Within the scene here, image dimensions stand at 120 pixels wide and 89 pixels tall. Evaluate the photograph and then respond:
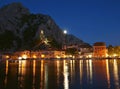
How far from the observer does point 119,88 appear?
46.1 m

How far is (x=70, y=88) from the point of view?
4753cm

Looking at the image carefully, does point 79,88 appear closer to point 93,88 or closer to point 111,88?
point 93,88

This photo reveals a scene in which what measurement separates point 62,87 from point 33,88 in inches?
205

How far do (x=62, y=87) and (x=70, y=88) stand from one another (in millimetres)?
1539

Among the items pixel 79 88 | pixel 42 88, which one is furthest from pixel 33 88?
pixel 79 88

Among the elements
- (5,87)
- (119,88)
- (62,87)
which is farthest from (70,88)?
(5,87)

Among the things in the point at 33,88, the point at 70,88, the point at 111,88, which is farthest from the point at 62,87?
the point at 111,88

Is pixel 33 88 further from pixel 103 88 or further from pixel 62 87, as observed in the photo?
pixel 103 88

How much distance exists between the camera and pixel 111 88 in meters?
46.8

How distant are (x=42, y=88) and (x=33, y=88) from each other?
5.12ft

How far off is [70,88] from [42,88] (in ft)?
16.2

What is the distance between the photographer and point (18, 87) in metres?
48.4

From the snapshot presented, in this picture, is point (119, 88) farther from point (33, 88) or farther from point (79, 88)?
point (33, 88)

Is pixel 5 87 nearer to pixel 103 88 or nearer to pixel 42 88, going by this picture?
pixel 42 88
